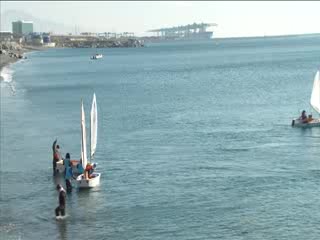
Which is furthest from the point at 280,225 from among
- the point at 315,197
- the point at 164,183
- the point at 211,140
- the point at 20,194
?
the point at 211,140

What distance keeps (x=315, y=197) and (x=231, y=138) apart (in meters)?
18.5

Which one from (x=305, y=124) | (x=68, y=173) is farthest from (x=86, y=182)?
(x=305, y=124)

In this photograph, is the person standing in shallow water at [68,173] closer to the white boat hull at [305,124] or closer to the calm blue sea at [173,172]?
the calm blue sea at [173,172]

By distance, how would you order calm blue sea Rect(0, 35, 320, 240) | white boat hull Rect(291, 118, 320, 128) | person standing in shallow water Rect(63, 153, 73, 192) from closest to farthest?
calm blue sea Rect(0, 35, 320, 240) < person standing in shallow water Rect(63, 153, 73, 192) < white boat hull Rect(291, 118, 320, 128)

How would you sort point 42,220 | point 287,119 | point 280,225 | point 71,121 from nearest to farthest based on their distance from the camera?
1. point 280,225
2. point 42,220
3. point 287,119
4. point 71,121

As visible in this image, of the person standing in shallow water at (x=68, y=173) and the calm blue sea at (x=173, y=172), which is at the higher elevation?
the person standing in shallow water at (x=68, y=173)

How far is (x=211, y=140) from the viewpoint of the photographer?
52.9 metres

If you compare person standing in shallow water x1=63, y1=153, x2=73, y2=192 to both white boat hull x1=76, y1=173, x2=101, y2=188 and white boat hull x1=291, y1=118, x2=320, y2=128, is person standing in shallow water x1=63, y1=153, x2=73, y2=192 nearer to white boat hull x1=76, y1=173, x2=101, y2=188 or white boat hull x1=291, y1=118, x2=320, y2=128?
white boat hull x1=76, y1=173, x2=101, y2=188

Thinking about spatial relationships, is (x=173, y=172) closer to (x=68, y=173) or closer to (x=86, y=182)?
(x=86, y=182)

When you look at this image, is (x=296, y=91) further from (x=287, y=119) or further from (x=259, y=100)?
(x=287, y=119)

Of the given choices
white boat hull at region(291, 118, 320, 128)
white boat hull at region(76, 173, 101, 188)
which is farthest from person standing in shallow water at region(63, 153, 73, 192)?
white boat hull at region(291, 118, 320, 128)

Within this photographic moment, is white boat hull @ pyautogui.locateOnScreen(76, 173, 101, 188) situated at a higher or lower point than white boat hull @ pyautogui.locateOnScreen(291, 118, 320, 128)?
lower

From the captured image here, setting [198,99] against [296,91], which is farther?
[296,91]

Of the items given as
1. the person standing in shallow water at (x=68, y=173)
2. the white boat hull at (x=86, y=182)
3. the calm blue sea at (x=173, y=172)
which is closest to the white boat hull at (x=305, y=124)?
the calm blue sea at (x=173, y=172)
